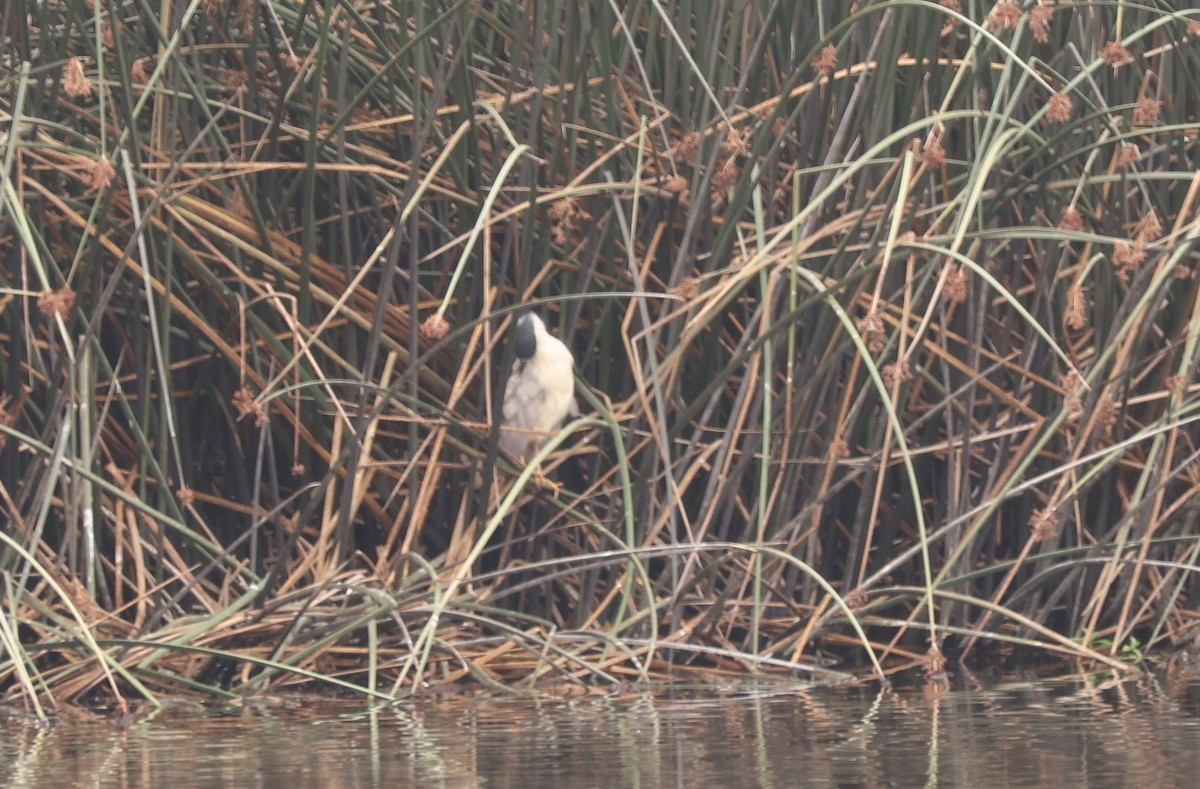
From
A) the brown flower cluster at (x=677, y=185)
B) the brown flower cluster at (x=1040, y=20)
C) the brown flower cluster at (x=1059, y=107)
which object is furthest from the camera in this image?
the brown flower cluster at (x=677, y=185)

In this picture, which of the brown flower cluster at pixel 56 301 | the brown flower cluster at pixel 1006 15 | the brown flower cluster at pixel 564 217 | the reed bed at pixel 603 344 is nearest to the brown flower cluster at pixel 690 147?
the reed bed at pixel 603 344

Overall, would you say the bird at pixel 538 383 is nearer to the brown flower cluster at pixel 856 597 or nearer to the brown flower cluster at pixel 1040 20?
→ the brown flower cluster at pixel 856 597

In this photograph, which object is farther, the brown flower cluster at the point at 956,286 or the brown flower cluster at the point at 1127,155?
the brown flower cluster at the point at 1127,155

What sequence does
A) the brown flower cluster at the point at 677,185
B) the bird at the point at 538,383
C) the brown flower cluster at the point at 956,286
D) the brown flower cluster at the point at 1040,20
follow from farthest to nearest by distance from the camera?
the bird at the point at 538,383
the brown flower cluster at the point at 677,185
the brown flower cluster at the point at 1040,20
the brown flower cluster at the point at 956,286

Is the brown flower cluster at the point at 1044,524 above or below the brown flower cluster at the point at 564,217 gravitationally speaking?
below

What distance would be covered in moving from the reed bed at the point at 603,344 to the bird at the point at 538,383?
0.21 ft

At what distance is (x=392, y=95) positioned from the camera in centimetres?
491

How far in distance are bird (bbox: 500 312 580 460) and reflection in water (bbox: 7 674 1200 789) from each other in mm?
804

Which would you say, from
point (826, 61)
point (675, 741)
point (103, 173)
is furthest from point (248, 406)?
point (826, 61)

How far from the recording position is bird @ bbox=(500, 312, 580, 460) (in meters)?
4.61

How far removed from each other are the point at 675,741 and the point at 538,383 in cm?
145

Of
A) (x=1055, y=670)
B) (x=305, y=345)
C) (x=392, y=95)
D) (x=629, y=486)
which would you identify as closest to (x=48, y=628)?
(x=305, y=345)

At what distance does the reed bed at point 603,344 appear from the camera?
4266mm

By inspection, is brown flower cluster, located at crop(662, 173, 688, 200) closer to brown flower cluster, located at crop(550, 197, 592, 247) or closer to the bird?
brown flower cluster, located at crop(550, 197, 592, 247)
